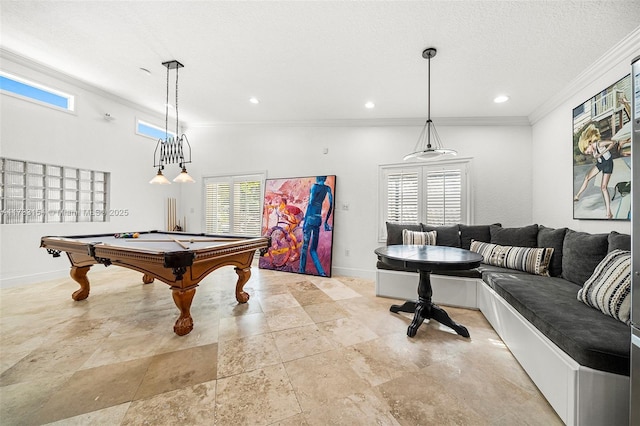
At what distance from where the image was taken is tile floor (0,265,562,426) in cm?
135

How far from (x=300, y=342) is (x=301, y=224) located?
2537mm

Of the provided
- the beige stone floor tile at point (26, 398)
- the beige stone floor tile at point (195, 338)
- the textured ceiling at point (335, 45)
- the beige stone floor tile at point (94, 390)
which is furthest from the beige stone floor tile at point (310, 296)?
the textured ceiling at point (335, 45)

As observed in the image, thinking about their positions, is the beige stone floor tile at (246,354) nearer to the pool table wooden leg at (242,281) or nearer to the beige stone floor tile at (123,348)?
the beige stone floor tile at (123,348)

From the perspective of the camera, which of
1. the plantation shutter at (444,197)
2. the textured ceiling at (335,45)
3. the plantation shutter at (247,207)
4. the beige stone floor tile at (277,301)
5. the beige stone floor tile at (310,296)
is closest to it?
the textured ceiling at (335,45)

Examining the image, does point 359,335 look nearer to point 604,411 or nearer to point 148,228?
point 604,411

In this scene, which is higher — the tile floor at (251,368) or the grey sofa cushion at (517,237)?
the grey sofa cushion at (517,237)

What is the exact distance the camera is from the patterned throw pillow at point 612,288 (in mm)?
1467

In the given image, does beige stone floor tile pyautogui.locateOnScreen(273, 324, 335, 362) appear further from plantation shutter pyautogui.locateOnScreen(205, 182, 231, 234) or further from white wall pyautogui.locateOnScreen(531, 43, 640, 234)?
plantation shutter pyautogui.locateOnScreen(205, 182, 231, 234)

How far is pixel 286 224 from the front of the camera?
4535mm

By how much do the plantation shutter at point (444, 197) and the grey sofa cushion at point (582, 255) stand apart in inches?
57.4

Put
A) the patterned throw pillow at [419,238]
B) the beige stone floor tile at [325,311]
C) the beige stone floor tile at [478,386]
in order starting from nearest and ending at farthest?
the beige stone floor tile at [478,386] < the beige stone floor tile at [325,311] < the patterned throw pillow at [419,238]

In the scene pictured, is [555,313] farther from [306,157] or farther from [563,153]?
[306,157]

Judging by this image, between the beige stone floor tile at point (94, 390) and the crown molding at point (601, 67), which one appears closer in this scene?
the beige stone floor tile at point (94, 390)

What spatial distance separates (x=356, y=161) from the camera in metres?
4.35
